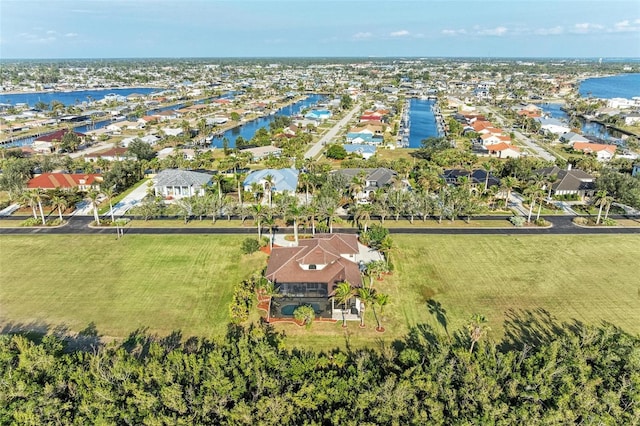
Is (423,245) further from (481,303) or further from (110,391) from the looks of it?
(110,391)

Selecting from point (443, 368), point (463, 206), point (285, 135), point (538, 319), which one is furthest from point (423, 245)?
point (285, 135)

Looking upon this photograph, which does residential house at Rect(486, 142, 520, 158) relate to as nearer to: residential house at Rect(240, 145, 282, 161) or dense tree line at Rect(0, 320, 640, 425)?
residential house at Rect(240, 145, 282, 161)

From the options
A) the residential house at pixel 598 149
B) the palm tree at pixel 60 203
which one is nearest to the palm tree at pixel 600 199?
the residential house at pixel 598 149

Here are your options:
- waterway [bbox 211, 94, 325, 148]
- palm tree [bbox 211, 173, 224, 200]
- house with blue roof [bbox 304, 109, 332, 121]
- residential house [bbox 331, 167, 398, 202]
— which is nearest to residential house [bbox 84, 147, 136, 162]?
waterway [bbox 211, 94, 325, 148]

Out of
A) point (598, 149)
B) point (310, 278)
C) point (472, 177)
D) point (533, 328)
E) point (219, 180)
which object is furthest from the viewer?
point (598, 149)

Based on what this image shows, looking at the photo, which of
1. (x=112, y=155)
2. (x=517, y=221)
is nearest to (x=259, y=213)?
(x=517, y=221)

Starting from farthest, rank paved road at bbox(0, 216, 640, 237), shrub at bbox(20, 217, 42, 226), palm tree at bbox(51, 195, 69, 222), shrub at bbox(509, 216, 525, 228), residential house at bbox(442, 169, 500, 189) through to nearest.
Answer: residential house at bbox(442, 169, 500, 189)
shrub at bbox(509, 216, 525, 228)
shrub at bbox(20, 217, 42, 226)
palm tree at bbox(51, 195, 69, 222)
paved road at bbox(0, 216, 640, 237)

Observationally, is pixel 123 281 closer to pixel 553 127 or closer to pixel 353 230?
pixel 353 230
